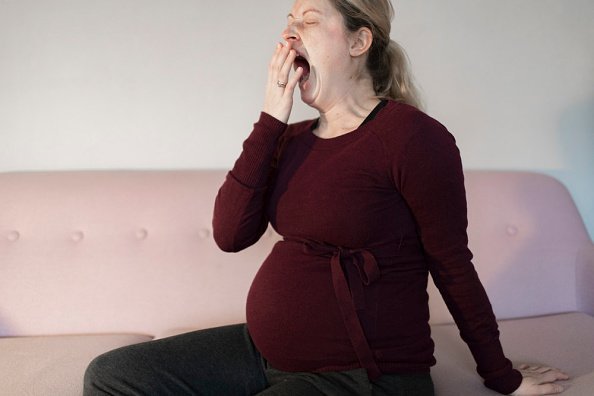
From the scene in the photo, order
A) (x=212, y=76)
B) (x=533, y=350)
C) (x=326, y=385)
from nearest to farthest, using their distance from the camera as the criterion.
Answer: (x=326, y=385), (x=533, y=350), (x=212, y=76)

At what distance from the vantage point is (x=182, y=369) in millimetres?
869

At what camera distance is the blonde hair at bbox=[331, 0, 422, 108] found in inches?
37.8

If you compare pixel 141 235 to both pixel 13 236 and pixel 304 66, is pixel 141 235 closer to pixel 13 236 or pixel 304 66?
pixel 13 236

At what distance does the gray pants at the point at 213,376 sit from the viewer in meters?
0.79

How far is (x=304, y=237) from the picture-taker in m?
0.90

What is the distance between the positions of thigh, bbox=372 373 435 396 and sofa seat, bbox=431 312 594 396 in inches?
6.8

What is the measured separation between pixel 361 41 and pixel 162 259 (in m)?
0.84

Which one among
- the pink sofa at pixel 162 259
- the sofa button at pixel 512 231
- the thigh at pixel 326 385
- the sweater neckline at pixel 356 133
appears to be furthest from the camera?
the sofa button at pixel 512 231

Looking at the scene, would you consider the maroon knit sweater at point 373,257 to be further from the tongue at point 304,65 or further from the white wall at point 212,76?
the white wall at point 212,76

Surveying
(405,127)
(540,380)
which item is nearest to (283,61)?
(405,127)

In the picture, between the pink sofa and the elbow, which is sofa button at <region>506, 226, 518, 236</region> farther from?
the elbow

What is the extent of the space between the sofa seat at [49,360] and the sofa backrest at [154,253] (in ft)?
0.26

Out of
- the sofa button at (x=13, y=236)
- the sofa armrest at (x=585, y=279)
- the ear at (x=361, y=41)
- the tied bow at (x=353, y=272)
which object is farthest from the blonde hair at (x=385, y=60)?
the sofa button at (x=13, y=236)

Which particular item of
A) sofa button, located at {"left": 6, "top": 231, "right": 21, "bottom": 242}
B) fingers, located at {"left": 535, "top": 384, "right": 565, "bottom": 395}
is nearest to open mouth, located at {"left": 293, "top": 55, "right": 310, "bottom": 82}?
fingers, located at {"left": 535, "top": 384, "right": 565, "bottom": 395}
